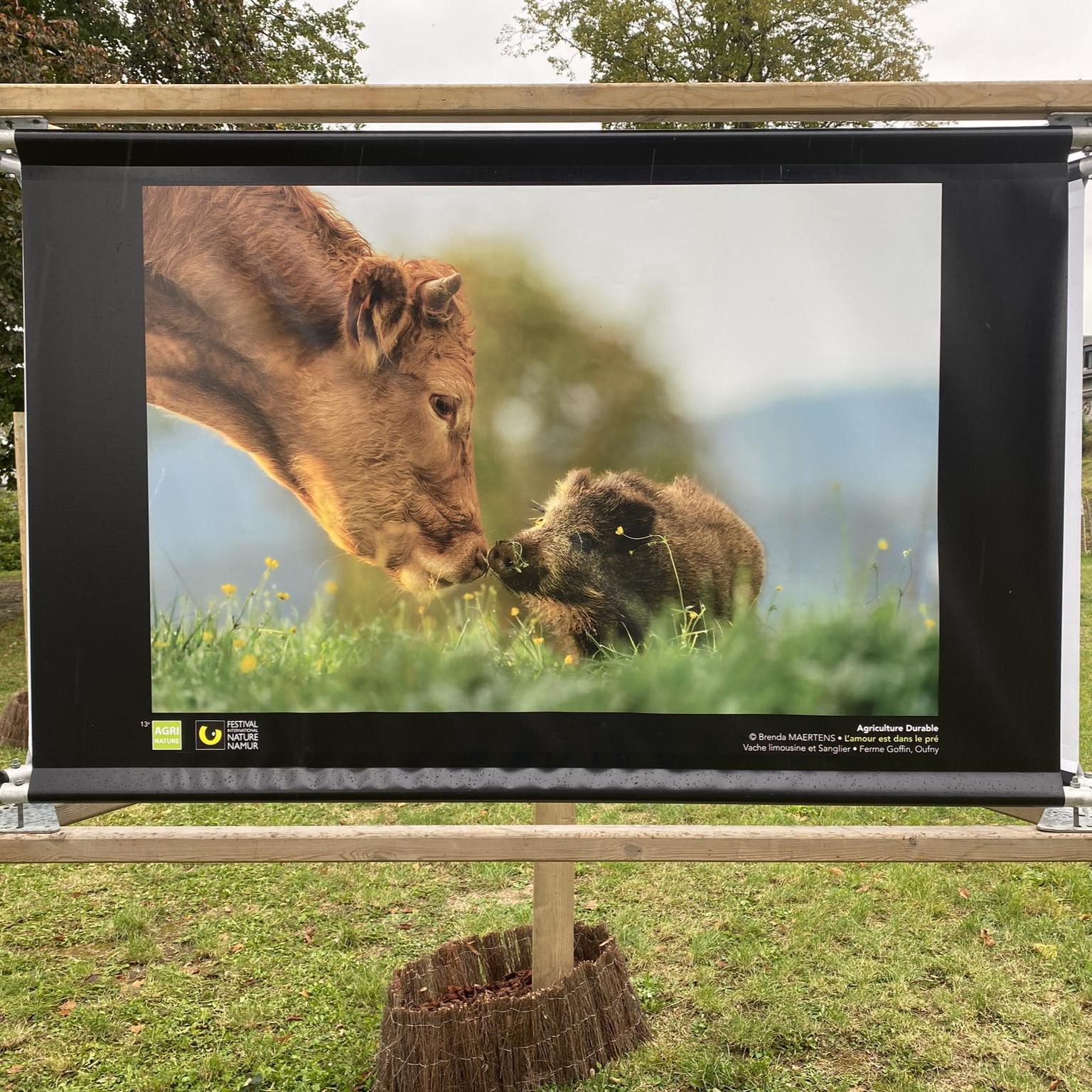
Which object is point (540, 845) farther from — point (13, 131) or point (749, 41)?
point (749, 41)

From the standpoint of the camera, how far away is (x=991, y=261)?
194 centimetres

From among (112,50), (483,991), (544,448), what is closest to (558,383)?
(544,448)

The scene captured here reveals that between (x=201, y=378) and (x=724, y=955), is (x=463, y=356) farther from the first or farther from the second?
(x=724, y=955)

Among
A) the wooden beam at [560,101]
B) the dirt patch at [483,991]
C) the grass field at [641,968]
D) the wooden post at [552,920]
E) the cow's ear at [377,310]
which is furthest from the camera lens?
the grass field at [641,968]

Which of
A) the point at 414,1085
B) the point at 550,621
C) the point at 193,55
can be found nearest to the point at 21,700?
the point at 414,1085

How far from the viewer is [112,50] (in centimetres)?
1052

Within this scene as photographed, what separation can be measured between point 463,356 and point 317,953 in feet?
9.50

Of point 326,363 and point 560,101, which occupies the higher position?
point 560,101

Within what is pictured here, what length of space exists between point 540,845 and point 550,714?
1.03 ft

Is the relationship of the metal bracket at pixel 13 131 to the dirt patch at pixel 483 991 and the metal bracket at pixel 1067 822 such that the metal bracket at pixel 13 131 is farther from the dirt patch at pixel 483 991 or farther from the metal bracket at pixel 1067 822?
the metal bracket at pixel 1067 822

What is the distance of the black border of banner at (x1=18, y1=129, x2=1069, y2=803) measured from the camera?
1947mm

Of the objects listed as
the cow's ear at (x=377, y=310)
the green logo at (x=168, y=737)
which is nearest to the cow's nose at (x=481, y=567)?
the cow's ear at (x=377, y=310)

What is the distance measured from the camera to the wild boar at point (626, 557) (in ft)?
6.60

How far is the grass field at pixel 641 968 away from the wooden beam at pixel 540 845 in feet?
4.21
